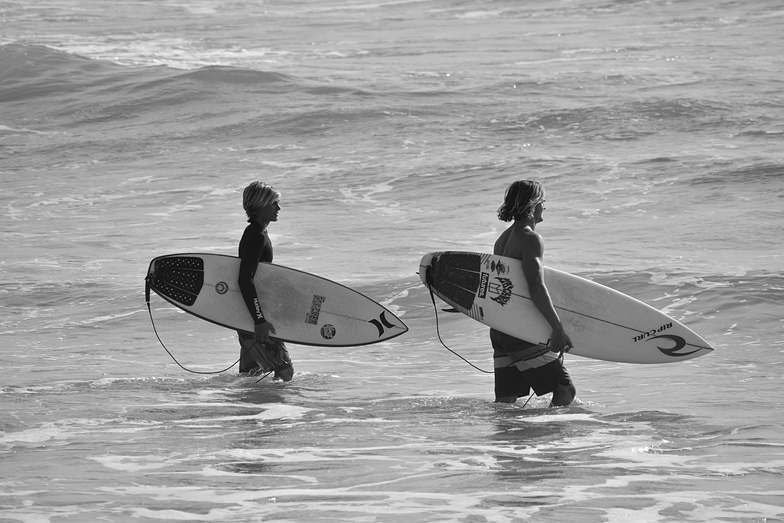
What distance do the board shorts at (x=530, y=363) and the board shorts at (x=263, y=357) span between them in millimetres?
1451

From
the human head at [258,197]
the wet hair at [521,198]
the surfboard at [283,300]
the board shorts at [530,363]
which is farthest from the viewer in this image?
the surfboard at [283,300]

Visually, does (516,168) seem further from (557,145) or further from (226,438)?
(226,438)

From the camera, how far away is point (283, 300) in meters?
7.39

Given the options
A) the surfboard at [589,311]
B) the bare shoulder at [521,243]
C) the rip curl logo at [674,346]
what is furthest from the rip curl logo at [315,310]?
the rip curl logo at [674,346]

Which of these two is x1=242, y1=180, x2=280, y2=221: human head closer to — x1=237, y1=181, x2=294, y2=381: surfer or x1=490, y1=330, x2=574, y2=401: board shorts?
x1=237, y1=181, x2=294, y2=381: surfer

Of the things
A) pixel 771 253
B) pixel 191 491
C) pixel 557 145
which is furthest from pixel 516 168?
pixel 191 491

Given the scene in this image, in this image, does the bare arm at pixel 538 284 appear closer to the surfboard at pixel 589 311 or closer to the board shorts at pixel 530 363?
the board shorts at pixel 530 363

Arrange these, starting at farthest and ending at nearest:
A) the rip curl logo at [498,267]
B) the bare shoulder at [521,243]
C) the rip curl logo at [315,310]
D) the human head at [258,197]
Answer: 1. the rip curl logo at [315,310]
2. the human head at [258,197]
3. the rip curl logo at [498,267]
4. the bare shoulder at [521,243]

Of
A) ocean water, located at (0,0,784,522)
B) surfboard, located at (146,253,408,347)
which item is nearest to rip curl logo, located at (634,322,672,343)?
ocean water, located at (0,0,784,522)

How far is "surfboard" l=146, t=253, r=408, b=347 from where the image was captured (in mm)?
7352

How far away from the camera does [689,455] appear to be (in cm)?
573

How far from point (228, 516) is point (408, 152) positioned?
47.7 ft

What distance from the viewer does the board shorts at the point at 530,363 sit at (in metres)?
6.11

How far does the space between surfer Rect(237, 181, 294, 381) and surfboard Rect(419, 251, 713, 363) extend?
3.03 ft
